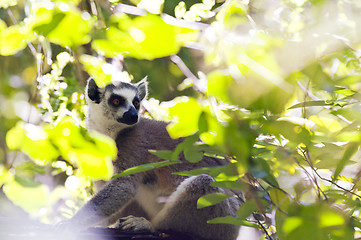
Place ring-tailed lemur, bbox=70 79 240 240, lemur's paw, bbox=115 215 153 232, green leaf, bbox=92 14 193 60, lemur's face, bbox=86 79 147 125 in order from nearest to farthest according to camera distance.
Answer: green leaf, bbox=92 14 193 60, lemur's paw, bbox=115 215 153 232, ring-tailed lemur, bbox=70 79 240 240, lemur's face, bbox=86 79 147 125

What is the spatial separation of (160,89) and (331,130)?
2.88 metres

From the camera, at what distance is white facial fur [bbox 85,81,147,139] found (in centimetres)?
347

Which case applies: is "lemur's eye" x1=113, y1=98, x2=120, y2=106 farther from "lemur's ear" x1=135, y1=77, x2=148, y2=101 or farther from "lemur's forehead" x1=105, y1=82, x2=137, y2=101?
"lemur's ear" x1=135, y1=77, x2=148, y2=101

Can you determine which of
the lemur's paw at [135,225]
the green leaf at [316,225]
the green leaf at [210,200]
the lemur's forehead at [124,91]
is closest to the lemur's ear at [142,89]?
the lemur's forehead at [124,91]

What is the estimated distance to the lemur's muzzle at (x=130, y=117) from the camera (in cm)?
331

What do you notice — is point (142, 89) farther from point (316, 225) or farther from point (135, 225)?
point (316, 225)

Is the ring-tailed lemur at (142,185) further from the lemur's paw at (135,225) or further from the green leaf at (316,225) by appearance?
the green leaf at (316,225)

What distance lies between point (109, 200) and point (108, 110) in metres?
0.91

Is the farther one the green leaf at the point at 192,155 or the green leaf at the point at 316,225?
the green leaf at the point at 192,155

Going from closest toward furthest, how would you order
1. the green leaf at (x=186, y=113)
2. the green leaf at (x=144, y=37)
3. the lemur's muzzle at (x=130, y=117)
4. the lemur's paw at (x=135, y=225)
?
the green leaf at (x=144, y=37), the green leaf at (x=186, y=113), the lemur's paw at (x=135, y=225), the lemur's muzzle at (x=130, y=117)

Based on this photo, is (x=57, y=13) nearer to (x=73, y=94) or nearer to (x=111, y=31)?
(x=111, y=31)

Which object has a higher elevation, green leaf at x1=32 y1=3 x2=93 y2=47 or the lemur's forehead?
green leaf at x1=32 y1=3 x2=93 y2=47

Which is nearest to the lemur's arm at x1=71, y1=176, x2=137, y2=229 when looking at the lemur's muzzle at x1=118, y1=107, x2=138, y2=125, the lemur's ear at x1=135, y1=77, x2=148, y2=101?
the lemur's muzzle at x1=118, y1=107, x2=138, y2=125

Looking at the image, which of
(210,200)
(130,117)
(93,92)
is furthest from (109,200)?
(210,200)
